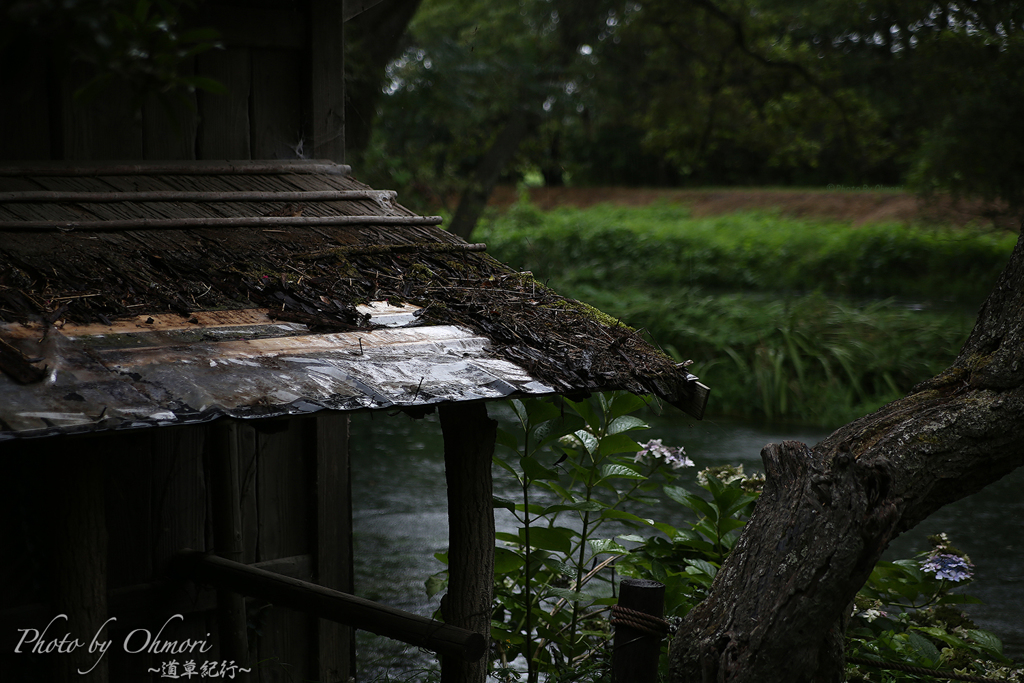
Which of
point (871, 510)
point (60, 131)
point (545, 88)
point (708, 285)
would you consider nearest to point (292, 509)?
point (60, 131)

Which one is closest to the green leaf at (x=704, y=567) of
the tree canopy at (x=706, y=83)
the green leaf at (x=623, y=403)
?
the green leaf at (x=623, y=403)

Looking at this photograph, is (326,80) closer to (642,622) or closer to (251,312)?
(251,312)

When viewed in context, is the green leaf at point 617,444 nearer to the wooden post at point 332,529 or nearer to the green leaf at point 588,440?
the green leaf at point 588,440

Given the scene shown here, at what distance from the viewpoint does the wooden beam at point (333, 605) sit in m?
2.50

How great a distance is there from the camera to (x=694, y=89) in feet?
42.7

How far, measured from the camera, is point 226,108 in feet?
11.1

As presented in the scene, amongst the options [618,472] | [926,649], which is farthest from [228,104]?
[926,649]

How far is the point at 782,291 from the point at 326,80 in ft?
40.6

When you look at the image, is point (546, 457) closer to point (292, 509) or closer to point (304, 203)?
point (292, 509)

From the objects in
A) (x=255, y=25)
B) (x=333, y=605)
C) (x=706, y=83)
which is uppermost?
(x=706, y=83)

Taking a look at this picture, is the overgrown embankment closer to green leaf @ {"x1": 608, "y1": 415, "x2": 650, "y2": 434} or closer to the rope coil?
green leaf @ {"x1": 608, "y1": 415, "x2": 650, "y2": 434}

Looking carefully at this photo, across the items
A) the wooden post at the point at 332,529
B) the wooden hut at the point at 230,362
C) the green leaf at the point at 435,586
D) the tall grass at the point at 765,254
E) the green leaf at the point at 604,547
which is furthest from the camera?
the tall grass at the point at 765,254

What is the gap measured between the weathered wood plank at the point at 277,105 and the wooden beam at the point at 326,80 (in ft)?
0.19

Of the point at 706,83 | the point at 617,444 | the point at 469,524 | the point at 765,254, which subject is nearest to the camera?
the point at 469,524
